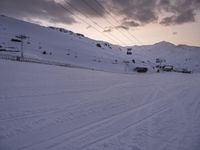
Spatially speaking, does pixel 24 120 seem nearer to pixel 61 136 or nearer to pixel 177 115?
pixel 61 136

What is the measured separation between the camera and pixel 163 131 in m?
9.83

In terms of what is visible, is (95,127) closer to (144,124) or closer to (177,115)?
(144,124)

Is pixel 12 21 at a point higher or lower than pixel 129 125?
higher

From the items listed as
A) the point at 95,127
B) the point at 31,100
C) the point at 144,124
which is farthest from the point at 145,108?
the point at 31,100

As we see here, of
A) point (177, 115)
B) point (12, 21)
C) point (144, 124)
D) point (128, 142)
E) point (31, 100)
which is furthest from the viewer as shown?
point (12, 21)

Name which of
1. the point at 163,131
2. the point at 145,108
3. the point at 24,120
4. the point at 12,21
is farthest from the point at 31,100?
the point at 12,21

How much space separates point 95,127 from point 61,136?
185 centimetres

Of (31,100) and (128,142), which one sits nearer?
(128,142)

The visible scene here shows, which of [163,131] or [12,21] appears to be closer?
[163,131]

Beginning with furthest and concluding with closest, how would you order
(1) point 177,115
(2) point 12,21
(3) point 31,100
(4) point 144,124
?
(2) point 12,21, (3) point 31,100, (1) point 177,115, (4) point 144,124

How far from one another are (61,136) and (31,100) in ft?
20.6

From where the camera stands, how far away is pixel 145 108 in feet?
47.3

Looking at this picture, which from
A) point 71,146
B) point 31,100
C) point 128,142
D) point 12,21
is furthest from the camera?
point 12,21

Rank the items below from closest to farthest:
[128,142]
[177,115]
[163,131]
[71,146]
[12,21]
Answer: [71,146]
[128,142]
[163,131]
[177,115]
[12,21]
